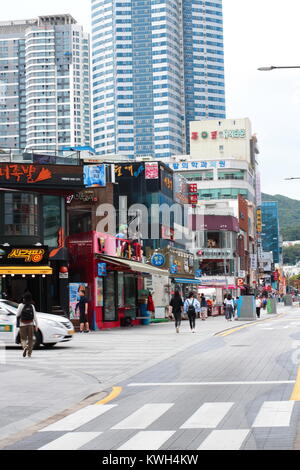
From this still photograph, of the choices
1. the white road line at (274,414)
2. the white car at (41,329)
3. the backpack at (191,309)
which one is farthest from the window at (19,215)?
the white road line at (274,414)

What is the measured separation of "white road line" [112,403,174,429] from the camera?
10.5m

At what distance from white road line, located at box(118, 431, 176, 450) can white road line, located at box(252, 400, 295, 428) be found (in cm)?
124

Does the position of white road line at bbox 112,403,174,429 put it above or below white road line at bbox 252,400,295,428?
below

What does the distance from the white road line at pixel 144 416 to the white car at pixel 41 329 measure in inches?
473

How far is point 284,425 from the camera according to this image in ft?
33.1

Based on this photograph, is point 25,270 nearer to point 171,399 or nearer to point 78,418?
point 171,399

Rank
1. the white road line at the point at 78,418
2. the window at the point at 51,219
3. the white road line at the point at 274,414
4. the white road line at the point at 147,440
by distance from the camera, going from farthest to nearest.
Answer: the window at the point at 51,219 → the white road line at the point at 78,418 → the white road line at the point at 274,414 → the white road line at the point at 147,440

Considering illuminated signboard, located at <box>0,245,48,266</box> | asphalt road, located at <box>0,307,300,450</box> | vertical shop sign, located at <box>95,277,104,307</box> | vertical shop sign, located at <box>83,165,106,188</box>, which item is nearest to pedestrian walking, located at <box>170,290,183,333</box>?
vertical shop sign, located at <box>95,277,104,307</box>

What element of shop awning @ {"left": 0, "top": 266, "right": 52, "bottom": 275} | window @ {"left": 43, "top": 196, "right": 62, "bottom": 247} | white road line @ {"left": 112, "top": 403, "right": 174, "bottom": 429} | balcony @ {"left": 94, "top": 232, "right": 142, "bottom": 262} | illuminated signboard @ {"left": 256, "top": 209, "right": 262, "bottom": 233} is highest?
illuminated signboard @ {"left": 256, "top": 209, "right": 262, "bottom": 233}

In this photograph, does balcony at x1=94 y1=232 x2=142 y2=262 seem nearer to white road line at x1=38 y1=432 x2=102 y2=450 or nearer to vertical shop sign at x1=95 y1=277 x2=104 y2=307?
vertical shop sign at x1=95 y1=277 x2=104 y2=307

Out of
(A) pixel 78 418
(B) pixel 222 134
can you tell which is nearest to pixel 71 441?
(A) pixel 78 418

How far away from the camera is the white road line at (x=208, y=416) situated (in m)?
10.3

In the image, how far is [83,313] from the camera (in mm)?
35125

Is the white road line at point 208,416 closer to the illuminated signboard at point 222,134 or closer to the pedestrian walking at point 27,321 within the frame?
the pedestrian walking at point 27,321
